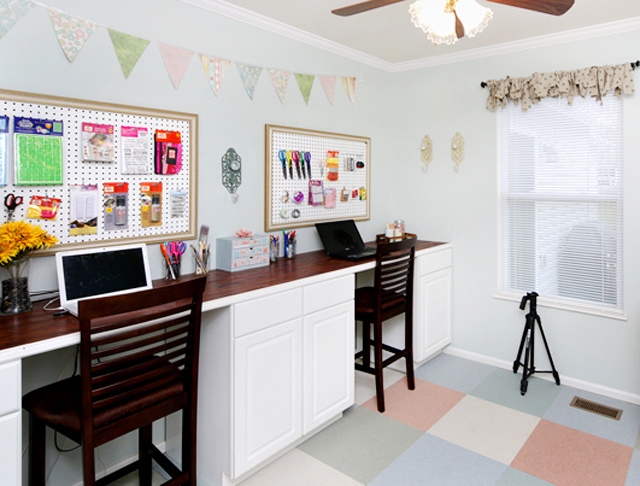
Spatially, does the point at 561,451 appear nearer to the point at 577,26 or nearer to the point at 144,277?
the point at 144,277

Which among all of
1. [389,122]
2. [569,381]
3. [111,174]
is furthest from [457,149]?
[111,174]

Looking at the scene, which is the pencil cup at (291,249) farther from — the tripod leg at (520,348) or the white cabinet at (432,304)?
the tripod leg at (520,348)

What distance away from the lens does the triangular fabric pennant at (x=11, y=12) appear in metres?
1.79

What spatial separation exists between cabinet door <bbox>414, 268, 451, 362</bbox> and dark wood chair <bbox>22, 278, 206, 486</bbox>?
75.9 inches

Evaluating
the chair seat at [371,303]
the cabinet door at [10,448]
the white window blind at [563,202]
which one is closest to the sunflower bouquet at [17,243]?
the cabinet door at [10,448]

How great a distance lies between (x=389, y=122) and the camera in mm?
3908

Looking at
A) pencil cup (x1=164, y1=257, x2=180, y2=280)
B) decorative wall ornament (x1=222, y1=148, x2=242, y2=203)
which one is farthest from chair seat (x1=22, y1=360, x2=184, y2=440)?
decorative wall ornament (x1=222, y1=148, x2=242, y2=203)

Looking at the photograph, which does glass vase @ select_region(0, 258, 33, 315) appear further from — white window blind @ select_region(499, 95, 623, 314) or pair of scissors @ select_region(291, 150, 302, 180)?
white window blind @ select_region(499, 95, 623, 314)

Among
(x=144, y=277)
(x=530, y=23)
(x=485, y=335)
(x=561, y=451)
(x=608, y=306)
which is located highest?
(x=530, y=23)

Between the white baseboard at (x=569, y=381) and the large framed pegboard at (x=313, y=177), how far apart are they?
132 centimetres

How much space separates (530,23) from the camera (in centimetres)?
288

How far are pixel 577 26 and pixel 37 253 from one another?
10.8 feet

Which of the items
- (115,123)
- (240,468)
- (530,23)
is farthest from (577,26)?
(240,468)

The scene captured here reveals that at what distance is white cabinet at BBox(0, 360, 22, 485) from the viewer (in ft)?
4.44
